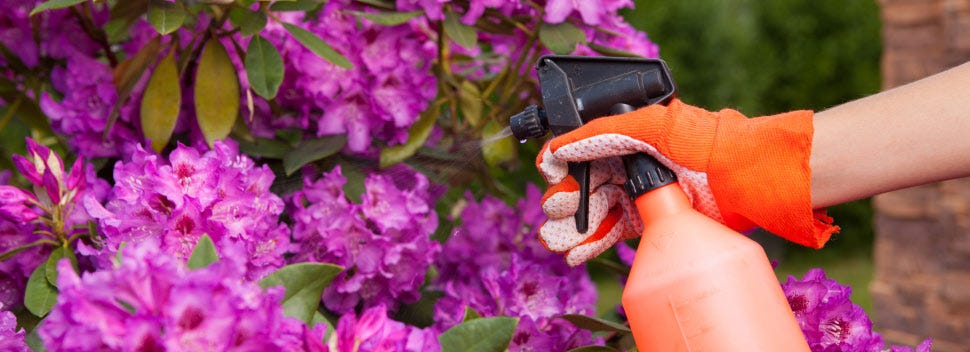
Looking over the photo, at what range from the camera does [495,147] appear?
132cm

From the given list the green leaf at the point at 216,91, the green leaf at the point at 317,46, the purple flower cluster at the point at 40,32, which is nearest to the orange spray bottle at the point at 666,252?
the green leaf at the point at 317,46

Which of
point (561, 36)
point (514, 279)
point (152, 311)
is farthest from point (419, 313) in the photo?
point (152, 311)

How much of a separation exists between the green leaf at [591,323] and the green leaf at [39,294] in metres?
0.47

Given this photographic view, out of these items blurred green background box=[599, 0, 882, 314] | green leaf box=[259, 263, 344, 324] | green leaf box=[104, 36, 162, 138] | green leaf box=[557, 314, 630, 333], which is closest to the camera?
green leaf box=[259, 263, 344, 324]

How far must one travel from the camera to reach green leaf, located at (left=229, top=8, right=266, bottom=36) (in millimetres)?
1005

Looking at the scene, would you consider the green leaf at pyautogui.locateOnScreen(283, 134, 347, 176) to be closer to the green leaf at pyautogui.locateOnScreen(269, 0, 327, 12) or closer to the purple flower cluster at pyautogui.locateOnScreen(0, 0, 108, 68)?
the green leaf at pyautogui.locateOnScreen(269, 0, 327, 12)

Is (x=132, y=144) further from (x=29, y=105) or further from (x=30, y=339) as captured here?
(x=30, y=339)

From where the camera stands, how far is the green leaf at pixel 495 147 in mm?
1275

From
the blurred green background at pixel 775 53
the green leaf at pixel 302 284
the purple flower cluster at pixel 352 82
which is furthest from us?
the blurred green background at pixel 775 53

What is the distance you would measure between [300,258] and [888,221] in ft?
7.10

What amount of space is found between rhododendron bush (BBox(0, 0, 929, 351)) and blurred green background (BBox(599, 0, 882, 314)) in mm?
4239

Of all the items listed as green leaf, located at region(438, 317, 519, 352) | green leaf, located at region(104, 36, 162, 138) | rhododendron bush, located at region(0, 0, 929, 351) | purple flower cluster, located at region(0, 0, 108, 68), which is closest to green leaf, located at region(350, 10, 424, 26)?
rhododendron bush, located at region(0, 0, 929, 351)

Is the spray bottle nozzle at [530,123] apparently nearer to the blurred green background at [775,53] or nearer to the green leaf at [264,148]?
the green leaf at [264,148]

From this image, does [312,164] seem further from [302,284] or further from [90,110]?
[302,284]
